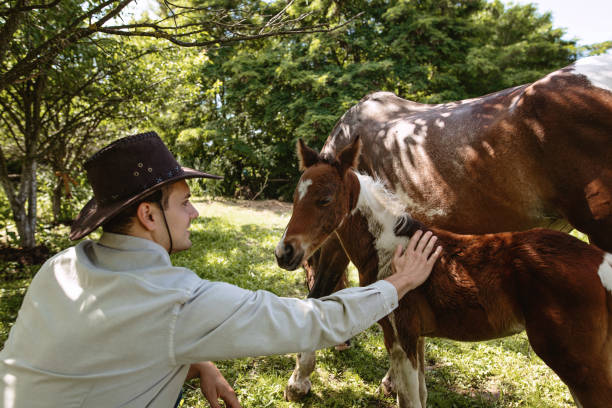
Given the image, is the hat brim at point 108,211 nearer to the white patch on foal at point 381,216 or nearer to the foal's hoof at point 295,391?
the white patch on foal at point 381,216

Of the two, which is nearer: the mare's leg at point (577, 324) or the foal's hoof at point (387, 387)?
the mare's leg at point (577, 324)

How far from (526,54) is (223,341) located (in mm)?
16948

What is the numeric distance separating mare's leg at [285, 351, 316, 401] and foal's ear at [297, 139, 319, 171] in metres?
1.68

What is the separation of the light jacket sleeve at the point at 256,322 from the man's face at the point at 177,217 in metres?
0.33

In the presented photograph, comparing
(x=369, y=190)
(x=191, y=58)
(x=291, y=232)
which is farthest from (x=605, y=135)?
(x=191, y=58)

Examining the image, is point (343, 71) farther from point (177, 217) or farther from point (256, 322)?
point (256, 322)

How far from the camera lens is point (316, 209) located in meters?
2.59

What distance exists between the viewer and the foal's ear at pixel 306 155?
111 inches

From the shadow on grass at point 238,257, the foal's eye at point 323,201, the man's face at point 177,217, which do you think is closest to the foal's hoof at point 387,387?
the foal's eye at point 323,201

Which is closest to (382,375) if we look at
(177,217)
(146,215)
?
(177,217)

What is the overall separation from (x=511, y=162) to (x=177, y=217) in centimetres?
268

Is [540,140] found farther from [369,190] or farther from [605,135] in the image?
[369,190]

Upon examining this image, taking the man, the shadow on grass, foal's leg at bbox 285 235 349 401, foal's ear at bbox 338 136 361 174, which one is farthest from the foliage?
the man

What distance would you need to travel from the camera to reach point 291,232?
8.48ft
